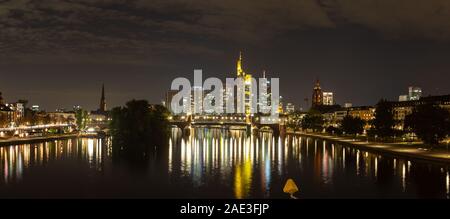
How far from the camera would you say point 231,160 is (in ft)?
184

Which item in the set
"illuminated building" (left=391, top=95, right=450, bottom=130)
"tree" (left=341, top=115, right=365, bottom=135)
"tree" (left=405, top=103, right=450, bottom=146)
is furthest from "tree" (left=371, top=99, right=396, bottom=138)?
"illuminated building" (left=391, top=95, right=450, bottom=130)

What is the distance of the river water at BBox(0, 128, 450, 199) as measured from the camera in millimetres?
33875

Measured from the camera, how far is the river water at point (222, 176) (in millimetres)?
33875

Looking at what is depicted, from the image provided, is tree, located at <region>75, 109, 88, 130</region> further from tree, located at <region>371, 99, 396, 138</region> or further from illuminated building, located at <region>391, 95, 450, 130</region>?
illuminated building, located at <region>391, 95, 450, 130</region>

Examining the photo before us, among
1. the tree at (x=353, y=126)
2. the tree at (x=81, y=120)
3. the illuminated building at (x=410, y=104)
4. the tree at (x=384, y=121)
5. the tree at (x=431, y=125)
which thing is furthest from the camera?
the illuminated building at (x=410, y=104)

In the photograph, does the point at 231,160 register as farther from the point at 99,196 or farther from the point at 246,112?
the point at 246,112

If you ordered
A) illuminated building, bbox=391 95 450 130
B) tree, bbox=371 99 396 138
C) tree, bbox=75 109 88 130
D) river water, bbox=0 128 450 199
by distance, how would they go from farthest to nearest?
1. illuminated building, bbox=391 95 450 130
2. tree, bbox=75 109 88 130
3. tree, bbox=371 99 396 138
4. river water, bbox=0 128 450 199

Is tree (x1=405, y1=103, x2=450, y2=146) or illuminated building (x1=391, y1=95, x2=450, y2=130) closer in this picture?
tree (x1=405, y1=103, x2=450, y2=146)

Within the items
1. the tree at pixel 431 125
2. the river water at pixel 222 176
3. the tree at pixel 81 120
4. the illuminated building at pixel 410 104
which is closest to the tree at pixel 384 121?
the river water at pixel 222 176

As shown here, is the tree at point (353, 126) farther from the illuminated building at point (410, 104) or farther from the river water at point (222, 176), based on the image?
the illuminated building at point (410, 104)

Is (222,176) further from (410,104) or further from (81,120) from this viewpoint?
(410,104)
